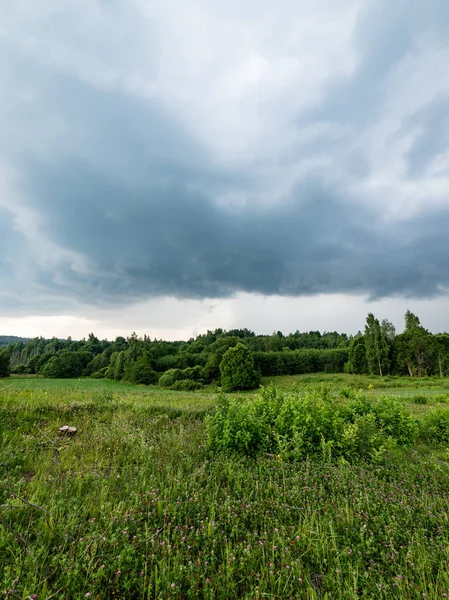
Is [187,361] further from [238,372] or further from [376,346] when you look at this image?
[376,346]

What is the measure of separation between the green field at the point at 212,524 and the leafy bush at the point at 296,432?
0.32 metres

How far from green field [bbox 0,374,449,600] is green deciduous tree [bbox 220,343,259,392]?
152 feet

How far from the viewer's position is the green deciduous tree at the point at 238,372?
166ft

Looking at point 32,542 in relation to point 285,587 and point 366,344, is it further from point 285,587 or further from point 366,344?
point 366,344

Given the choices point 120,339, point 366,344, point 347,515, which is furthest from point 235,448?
point 120,339

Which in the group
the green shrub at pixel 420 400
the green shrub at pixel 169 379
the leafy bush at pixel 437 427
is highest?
the leafy bush at pixel 437 427

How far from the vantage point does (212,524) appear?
10.7ft

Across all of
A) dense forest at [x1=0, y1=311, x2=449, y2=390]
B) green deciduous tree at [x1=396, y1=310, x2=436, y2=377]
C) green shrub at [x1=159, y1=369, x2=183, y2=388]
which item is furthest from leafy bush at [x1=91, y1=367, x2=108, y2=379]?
green deciduous tree at [x1=396, y1=310, x2=436, y2=377]

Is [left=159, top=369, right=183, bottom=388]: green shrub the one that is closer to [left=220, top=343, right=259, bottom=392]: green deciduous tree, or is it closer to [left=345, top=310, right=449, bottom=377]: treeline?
[left=220, top=343, right=259, bottom=392]: green deciduous tree

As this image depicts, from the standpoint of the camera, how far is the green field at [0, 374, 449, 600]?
97.1 inches

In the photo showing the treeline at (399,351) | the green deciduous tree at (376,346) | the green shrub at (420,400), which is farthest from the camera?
the green deciduous tree at (376,346)

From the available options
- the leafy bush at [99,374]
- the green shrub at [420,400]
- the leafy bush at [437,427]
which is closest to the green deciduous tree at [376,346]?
the green shrub at [420,400]

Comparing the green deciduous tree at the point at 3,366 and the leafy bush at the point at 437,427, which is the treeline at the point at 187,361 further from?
the leafy bush at the point at 437,427

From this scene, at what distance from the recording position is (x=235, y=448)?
5961 millimetres
